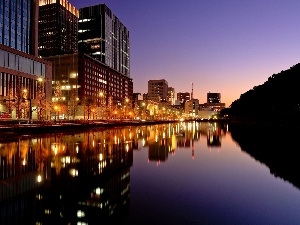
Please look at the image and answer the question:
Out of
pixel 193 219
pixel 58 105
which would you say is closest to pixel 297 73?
pixel 58 105

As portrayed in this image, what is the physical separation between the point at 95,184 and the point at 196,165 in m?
8.63

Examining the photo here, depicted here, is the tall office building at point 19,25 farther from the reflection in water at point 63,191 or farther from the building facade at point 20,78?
the reflection in water at point 63,191

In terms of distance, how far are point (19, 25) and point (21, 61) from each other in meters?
17.7

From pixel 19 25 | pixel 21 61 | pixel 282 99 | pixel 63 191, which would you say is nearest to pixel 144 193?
pixel 63 191

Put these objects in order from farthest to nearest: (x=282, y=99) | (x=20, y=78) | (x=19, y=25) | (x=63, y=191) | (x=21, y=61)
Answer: (x=19, y=25) < (x=21, y=61) < (x=20, y=78) < (x=282, y=99) < (x=63, y=191)

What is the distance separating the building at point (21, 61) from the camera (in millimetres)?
89812

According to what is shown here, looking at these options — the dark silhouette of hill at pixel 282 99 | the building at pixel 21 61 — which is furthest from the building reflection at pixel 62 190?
the dark silhouette of hill at pixel 282 99

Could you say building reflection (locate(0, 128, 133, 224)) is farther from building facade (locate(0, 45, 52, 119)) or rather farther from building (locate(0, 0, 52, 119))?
building (locate(0, 0, 52, 119))

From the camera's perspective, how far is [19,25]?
10756 cm

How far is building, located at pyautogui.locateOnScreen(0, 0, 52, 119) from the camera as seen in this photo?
3536 inches

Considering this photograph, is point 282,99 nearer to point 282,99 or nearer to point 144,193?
point 282,99

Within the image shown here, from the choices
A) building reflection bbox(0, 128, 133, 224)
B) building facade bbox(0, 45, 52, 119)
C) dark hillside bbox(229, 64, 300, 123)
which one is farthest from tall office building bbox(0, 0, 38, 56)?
building reflection bbox(0, 128, 133, 224)

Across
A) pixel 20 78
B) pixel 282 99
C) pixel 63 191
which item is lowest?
pixel 63 191

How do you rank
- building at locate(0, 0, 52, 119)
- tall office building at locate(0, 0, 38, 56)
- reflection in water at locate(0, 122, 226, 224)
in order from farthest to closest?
tall office building at locate(0, 0, 38, 56)
building at locate(0, 0, 52, 119)
reflection in water at locate(0, 122, 226, 224)
